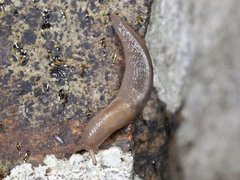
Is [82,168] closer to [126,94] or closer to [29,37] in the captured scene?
[126,94]

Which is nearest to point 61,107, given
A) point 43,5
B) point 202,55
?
point 43,5

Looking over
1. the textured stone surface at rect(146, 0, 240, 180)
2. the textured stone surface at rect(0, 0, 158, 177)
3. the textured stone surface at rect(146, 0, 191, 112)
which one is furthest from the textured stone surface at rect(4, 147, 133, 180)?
the textured stone surface at rect(146, 0, 240, 180)

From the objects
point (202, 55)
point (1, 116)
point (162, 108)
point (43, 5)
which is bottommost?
point (202, 55)

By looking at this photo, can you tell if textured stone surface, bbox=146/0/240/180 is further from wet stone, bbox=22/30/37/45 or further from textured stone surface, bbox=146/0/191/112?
wet stone, bbox=22/30/37/45

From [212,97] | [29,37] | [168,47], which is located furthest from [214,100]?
[29,37]

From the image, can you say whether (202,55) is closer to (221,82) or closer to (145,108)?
(221,82)

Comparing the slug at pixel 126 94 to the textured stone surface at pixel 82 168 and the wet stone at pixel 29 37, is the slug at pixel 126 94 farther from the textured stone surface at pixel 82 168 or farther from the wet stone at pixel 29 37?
the wet stone at pixel 29 37
